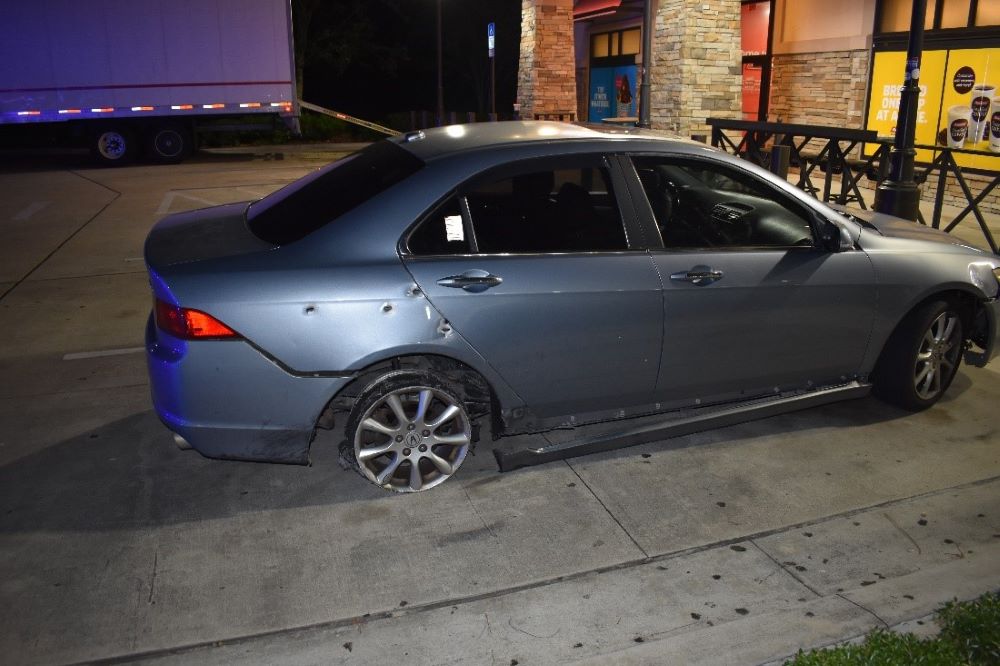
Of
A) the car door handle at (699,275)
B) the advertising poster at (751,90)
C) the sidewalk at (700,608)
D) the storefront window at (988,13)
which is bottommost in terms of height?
the sidewalk at (700,608)

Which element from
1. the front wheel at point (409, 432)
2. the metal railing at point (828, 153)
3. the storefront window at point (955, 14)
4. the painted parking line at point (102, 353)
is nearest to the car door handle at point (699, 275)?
the front wheel at point (409, 432)

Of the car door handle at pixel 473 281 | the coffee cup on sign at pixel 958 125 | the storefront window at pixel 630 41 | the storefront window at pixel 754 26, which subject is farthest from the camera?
the storefront window at pixel 630 41

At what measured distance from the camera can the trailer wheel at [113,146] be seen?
A: 20703mm

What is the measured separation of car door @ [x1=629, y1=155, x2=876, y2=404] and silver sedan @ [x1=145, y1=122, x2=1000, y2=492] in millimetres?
12

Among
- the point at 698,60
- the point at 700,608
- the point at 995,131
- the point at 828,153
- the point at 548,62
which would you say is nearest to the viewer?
the point at 700,608

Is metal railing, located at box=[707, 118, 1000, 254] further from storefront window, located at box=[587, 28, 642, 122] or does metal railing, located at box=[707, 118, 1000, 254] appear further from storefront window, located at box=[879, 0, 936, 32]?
storefront window, located at box=[587, 28, 642, 122]

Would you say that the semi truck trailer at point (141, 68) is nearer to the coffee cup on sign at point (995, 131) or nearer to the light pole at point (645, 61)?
the light pole at point (645, 61)

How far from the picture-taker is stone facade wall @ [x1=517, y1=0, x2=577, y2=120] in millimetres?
22453

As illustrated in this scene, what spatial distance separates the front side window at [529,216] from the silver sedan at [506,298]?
0.04ft

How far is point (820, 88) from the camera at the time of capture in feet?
54.1

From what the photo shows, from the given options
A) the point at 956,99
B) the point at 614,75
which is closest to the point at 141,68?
the point at 614,75

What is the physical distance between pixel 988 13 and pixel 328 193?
11.8 metres

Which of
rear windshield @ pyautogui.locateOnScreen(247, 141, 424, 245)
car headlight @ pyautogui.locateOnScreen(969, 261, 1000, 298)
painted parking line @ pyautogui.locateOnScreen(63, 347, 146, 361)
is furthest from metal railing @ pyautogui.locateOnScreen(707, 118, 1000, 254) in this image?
painted parking line @ pyautogui.locateOnScreen(63, 347, 146, 361)

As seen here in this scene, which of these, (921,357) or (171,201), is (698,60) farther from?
(921,357)
